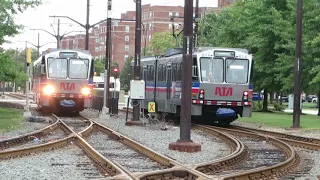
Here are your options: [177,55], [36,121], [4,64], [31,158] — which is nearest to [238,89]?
[177,55]

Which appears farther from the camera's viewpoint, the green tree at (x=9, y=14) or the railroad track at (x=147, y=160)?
the green tree at (x=9, y=14)

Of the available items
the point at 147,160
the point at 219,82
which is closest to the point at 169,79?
the point at 219,82

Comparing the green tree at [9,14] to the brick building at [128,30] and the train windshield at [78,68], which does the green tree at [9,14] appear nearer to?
the train windshield at [78,68]

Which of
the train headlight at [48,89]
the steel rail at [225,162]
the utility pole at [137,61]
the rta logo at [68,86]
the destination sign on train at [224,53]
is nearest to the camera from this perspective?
the steel rail at [225,162]

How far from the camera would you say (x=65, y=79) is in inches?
1211

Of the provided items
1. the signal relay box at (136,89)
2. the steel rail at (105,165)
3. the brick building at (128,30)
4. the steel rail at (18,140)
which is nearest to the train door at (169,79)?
the signal relay box at (136,89)

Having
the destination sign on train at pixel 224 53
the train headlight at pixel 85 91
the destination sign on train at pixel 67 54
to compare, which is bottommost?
the train headlight at pixel 85 91

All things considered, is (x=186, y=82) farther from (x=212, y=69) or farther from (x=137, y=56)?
(x=137, y=56)

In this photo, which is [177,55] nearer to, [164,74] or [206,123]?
[164,74]

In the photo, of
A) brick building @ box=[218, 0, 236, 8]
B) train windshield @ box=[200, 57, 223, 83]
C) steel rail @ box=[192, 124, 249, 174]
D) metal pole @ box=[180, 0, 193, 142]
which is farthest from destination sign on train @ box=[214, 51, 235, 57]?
brick building @ box=[218, 0, 236, 8]

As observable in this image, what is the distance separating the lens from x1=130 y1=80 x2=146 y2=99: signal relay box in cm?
2450

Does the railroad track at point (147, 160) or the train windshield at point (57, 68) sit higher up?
the train windshield at point (57, 68)

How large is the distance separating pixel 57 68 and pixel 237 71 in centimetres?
1054

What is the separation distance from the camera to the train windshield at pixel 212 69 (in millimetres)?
24422
